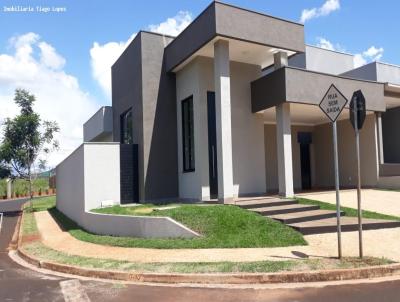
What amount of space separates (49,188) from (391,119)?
36.1 metres

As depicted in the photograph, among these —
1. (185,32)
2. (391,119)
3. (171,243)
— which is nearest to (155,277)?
(171,243)

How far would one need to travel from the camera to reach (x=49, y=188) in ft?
146

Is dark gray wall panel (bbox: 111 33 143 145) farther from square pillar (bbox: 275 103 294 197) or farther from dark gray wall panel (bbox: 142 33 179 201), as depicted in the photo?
Result: square pillar (bbox: 275 103 294 197)

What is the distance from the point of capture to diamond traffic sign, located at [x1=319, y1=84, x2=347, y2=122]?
7.80 metres

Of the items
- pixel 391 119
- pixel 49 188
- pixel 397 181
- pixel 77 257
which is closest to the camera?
pixel 77 257

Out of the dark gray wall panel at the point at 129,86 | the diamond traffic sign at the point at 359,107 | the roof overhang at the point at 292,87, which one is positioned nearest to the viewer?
the diamond traffic sign at the point at 359,107

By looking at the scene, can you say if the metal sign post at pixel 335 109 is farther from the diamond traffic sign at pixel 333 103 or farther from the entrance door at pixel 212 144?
the entrance door at pixel 212 144

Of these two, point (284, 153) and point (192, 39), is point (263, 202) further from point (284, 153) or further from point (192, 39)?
point (192, 39)

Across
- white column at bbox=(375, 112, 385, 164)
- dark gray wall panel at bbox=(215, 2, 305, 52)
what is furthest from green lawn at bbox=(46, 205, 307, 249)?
white column at bbox=(375, 112, 385, 164)

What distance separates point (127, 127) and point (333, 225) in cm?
1187

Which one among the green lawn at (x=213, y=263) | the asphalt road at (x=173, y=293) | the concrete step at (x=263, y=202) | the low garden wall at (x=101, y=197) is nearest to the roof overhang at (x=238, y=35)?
the low garden wall at (x=101, y=197)

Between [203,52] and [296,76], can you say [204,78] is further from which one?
[296,76]

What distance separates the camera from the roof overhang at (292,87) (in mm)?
14039

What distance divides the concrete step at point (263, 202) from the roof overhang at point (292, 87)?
11.6ft
